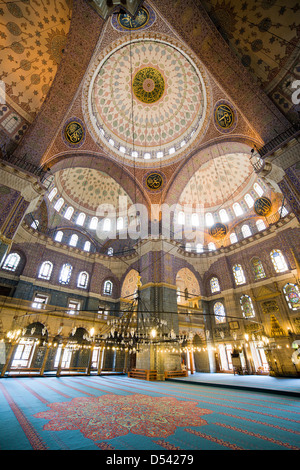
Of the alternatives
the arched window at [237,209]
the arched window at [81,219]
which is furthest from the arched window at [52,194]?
the arched window at [237,209]

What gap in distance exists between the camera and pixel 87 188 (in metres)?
17.2

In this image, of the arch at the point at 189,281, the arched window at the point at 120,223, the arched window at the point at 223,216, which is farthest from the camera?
the arched window at the point at 120,223

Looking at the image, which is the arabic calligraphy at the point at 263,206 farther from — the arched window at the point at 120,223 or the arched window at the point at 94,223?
the arched window at the point at 94,223

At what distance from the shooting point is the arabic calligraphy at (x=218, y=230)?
1715 centimetres

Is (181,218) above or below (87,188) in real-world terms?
below

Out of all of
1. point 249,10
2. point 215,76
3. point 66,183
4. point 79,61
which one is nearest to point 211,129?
point 215,76

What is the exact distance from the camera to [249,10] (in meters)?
7.72

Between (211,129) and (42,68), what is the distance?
9.14 metres

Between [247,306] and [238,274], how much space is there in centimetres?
239

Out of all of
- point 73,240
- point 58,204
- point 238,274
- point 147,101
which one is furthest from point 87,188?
point 238,274

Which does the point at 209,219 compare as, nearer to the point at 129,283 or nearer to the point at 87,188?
the point at 129,283

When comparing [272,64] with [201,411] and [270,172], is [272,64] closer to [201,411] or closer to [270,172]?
[270,172]

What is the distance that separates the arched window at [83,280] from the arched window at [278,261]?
14.0 m

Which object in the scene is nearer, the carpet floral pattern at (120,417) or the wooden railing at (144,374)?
the carpet floral pattern at (120,417)
